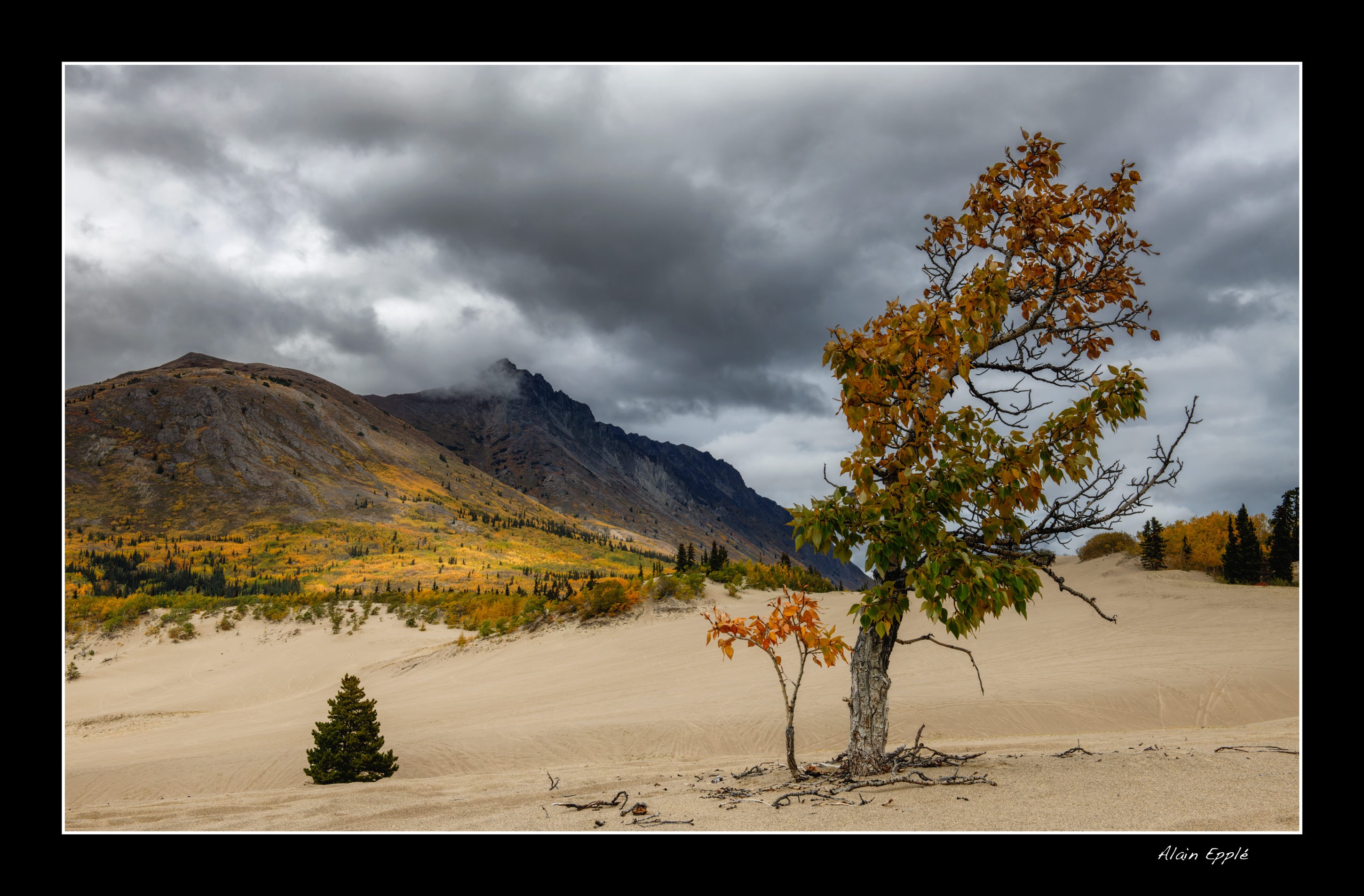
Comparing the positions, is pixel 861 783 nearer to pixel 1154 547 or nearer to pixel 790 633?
pixel 790 633

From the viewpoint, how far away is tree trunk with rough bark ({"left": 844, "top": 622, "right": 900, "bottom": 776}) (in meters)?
6.43

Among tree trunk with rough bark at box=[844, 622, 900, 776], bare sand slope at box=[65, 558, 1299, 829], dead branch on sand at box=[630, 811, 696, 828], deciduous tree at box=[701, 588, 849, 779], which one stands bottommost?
bare sand slope at box=[65, 558, 1299, 829]

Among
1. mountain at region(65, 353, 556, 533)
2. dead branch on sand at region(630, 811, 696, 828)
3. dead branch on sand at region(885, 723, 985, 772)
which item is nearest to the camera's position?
dead branch on sand at region(630, 811, 696, 828)

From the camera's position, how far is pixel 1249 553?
22.3 m

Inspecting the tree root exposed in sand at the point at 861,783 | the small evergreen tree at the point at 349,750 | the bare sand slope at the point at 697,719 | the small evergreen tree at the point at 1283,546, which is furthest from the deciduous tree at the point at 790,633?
the small evergreen tree at the point at 1283,546

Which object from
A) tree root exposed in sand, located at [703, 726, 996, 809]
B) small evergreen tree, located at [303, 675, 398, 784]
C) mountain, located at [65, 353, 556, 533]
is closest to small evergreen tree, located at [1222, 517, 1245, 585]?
tree root exposed in sand, located at [703, 726, 996, 809]

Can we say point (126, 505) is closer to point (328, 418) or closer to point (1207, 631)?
point (328, 418)

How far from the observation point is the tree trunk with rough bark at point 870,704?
21.1 feet

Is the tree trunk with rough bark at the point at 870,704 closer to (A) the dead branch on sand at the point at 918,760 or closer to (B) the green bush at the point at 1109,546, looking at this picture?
(A) the dead branch on sand at the point at 918,760

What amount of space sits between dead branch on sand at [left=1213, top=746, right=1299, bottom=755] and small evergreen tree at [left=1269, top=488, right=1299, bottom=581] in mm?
18829

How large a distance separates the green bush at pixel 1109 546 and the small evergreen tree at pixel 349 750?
30553 mm

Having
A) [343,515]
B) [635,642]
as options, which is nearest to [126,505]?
[343,515]

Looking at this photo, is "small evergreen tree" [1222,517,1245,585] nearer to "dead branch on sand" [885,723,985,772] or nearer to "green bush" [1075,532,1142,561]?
"green bush" [1075,532,1142,561]

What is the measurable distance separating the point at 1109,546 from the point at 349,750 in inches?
1351
